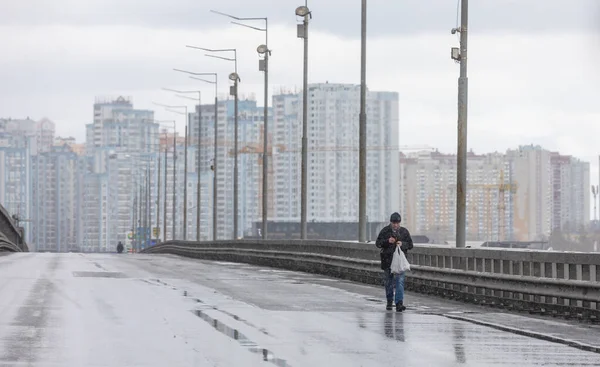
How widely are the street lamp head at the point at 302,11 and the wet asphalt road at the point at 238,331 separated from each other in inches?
771

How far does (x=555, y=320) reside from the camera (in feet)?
75.3

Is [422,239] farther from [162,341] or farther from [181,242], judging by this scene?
[162,341]

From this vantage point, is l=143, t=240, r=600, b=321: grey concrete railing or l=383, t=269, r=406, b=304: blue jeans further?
l=383, t=269, r=406, b=304: blue jeans

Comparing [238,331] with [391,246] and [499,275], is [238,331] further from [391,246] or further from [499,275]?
[499,275]

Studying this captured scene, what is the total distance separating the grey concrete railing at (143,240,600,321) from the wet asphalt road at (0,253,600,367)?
2.52ft

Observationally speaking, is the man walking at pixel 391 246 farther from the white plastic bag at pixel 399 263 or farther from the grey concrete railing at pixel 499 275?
the grey concrete railing at pixel 499 275

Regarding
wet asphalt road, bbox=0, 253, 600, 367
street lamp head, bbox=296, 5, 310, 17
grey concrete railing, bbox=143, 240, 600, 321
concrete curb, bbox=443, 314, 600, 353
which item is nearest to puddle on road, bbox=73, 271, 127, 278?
wet asphalt road, bbox=0, 253, 600, 367

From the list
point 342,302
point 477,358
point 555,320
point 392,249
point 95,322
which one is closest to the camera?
point 477,358

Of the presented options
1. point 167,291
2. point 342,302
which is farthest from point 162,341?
point 167,291

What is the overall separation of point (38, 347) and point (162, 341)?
164 cm

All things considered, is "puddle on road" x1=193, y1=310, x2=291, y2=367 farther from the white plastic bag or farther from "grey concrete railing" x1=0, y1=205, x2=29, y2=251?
"grey concrete railing" x1=0, y1=205, x2=29, y2=251

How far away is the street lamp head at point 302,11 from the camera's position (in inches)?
1933

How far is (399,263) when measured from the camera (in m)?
24.6

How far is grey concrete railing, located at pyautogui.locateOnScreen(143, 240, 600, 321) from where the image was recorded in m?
22.8
